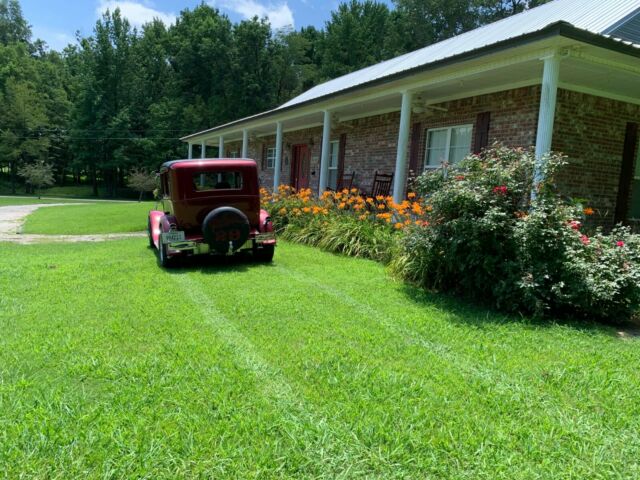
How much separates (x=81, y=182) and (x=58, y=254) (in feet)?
185

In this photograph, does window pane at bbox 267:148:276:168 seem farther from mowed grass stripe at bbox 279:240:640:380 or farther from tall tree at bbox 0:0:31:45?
tall tree at bbox 0:0:31:45

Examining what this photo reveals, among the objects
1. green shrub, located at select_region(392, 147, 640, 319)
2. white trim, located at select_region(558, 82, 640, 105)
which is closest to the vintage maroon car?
green shrub, located at select_region(392, 147, 640, 319)

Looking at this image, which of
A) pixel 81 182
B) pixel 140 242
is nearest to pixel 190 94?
pixel 81 182

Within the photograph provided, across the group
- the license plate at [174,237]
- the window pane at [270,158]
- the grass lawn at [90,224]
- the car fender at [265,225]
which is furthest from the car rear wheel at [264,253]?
the window pane at [270,158]

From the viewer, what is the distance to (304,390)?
3.18 metres

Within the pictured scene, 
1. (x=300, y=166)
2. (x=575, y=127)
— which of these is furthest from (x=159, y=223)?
(x=300, y=166)

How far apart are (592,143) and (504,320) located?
6219 millimetres

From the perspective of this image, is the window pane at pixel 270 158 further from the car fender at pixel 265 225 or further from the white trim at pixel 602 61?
the white trim at pixel 602 61

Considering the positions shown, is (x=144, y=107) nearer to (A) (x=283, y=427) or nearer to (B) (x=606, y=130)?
(B) (x=606, y=130)

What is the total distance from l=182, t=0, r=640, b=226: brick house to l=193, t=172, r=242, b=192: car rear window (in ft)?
11.3

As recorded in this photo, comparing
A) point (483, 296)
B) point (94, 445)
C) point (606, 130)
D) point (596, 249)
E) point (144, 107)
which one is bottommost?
point (94, 445)

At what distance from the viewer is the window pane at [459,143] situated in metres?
10.3

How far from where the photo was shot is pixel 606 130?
9312mm

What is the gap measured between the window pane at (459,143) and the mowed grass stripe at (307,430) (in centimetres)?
789
